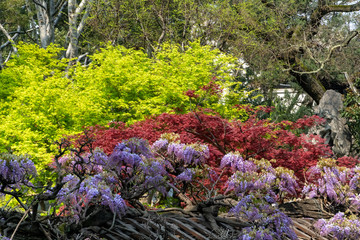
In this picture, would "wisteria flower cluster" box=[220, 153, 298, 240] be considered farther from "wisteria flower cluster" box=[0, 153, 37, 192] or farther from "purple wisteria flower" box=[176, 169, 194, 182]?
"wisteria flower cluster" box=[0, 153, 37, 192]

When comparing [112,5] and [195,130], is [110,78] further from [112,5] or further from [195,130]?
[112,5]

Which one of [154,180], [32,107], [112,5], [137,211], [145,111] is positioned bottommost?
[32,107]

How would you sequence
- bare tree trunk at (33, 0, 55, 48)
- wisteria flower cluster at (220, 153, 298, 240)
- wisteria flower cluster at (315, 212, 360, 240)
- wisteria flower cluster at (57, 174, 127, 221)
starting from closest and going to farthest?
wisteria flower cluster at (57, 174, 127, 221), wisteria flower cluster at (220, 153, 298, 240), wisteria flower cluster at (315, 212, 360, 240), bare tree trunk at (33, 0, 55, 48)

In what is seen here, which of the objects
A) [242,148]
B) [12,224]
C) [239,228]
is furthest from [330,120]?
[12,224]

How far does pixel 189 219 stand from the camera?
131 inches

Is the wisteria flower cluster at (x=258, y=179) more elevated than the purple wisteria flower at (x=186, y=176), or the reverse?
the wisteria flower cluster at (x=258, y=179)

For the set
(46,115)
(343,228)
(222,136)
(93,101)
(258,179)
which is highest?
(258,179)

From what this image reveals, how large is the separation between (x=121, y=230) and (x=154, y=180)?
49 centimetres

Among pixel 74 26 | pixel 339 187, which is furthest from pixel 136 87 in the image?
pixel 74 26

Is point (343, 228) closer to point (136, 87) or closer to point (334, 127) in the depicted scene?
point (136, 87)

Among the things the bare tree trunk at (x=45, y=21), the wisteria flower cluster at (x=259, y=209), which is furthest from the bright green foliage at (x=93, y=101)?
the bare tree trunk at (x=45, y=21)

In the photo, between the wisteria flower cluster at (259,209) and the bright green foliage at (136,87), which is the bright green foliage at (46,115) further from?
the wisteria flower cluster at (259,209)

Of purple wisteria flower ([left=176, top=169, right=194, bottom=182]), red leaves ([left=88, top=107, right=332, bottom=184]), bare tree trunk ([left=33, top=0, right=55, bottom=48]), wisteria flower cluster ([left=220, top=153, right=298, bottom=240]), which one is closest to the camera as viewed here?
wisteria flower cluster ([left=220, top=153, right=298, bottom=240])

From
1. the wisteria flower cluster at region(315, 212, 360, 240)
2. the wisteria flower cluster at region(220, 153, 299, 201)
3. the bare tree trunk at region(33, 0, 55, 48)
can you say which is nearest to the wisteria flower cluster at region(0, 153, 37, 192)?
the wisteria flower cluster at region(220, 153, 299, 201)
